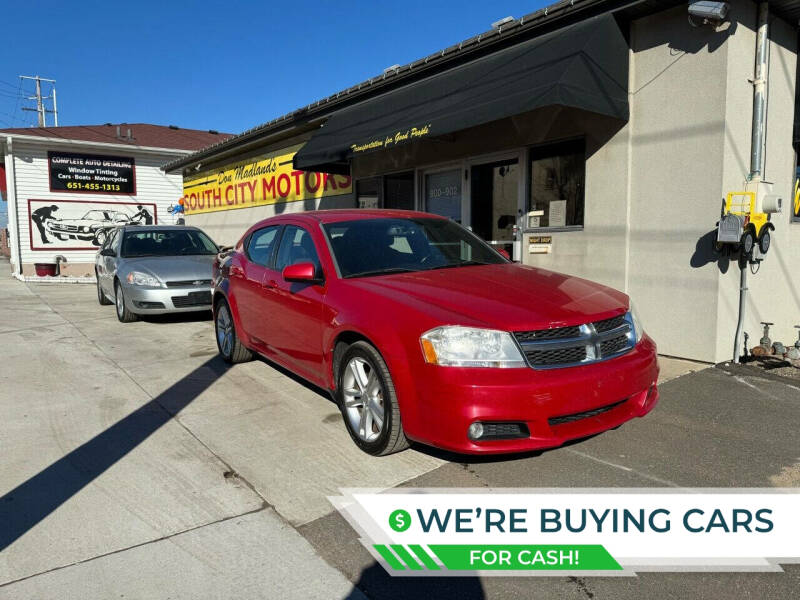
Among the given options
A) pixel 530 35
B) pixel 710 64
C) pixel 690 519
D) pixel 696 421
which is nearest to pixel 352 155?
pixel 530 35

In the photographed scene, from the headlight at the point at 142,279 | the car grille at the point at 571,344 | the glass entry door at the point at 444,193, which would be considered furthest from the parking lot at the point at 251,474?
the glass entry door at the point at 444,193

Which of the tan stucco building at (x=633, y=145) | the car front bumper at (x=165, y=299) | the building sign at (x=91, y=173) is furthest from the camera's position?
the building sign at (x=91, y=173)

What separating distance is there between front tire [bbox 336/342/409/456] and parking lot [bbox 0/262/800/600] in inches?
5.8

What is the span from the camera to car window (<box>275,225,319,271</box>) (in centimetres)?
450

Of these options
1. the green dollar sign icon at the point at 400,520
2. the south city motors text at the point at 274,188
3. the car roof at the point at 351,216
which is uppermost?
the south city motors text at the point at 274,188

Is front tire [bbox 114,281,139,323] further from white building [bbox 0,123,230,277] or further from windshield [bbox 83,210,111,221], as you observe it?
windshield [bbox 83,210,111,221]

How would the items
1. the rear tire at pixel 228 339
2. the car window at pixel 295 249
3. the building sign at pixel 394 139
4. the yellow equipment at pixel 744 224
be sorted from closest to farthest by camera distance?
the car window at pixel 295 249, the yellow equipment at pixel 744 224, the rear tire at pixel 228 339, the building sign at pixel 394 139

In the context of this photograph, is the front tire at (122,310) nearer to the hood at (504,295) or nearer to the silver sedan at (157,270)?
the silver sedan at (157,270)

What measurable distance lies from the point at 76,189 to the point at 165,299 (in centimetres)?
1537

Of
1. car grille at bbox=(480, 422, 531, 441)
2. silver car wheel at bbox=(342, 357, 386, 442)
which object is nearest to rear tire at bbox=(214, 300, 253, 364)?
silver car wheel at bbox=(342, 357, 386, 442)

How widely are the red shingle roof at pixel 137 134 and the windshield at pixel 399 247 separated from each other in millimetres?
20215

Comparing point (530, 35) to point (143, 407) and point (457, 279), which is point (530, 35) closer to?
point (457, 279)

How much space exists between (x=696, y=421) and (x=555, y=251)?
3397 millimetres

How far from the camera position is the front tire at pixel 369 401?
3.38 m
